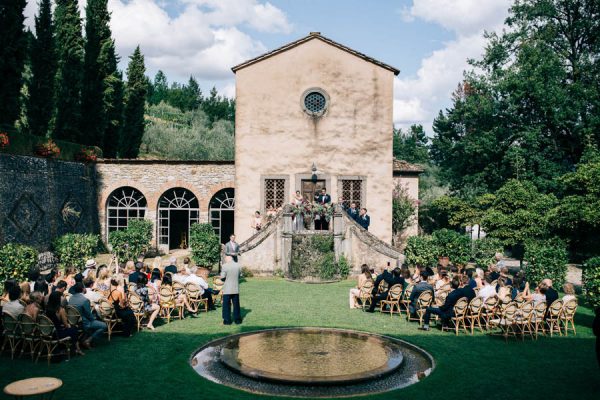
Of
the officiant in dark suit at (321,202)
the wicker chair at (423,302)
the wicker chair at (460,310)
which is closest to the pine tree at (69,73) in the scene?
the officiant in dark suit at (321,202)

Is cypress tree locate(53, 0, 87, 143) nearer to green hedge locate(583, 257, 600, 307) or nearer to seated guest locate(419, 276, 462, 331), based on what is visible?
seated guest locate(419, 276, 462, 331)

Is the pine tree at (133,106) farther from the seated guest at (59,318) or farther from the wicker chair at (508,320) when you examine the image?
the wicker chair at (508,320)

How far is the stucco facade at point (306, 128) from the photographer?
2391 centimetres

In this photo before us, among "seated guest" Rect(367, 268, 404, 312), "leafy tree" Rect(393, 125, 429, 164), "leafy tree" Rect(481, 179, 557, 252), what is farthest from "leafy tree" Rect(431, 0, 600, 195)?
"leafy tree" Rect(393, 125, 429, 164)

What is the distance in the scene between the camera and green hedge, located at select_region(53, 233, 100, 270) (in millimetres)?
20266

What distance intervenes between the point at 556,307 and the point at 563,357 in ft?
6.13

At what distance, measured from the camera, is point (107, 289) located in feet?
39.5

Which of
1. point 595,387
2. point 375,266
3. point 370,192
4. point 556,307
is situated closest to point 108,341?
point 595,387

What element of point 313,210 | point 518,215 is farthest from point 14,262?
point 518,215

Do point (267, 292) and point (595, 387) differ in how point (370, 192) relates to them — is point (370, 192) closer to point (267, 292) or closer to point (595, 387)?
point (267, 292)

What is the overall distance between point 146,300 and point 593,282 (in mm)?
12061

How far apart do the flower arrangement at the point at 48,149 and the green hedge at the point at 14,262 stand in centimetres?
757

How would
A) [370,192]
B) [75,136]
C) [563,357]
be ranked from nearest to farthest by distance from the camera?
[563,357]
[370,192]
[75,136]

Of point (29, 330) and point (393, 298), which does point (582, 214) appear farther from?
point (29, 330)
